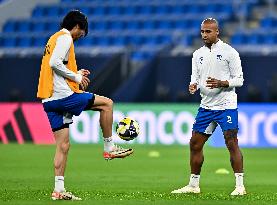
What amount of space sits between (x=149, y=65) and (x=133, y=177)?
9.73 m

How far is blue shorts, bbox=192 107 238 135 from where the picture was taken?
37.4 ft

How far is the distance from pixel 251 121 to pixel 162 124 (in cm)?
214

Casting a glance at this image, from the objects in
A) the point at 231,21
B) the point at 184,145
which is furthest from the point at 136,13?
the point at 184,145

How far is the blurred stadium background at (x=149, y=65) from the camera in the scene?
22.6m

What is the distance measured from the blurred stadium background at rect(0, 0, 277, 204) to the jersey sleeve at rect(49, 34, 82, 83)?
11042 mm

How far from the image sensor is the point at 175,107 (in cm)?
2270

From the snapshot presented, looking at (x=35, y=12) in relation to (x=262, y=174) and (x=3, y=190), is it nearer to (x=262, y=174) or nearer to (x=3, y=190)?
(x=262, y=174)

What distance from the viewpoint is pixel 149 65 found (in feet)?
78.1

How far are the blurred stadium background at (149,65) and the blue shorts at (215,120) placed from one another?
9.51 metres

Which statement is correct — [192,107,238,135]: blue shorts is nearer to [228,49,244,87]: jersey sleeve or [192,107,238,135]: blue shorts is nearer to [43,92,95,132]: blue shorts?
[228,49,244,87]: jersey sleeve

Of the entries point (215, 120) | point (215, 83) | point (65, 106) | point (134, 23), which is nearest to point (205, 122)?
point (215, 120)

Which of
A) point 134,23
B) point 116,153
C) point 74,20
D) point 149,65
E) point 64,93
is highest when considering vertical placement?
point 134,23

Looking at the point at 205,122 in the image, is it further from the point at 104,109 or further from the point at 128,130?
the point at 104,109

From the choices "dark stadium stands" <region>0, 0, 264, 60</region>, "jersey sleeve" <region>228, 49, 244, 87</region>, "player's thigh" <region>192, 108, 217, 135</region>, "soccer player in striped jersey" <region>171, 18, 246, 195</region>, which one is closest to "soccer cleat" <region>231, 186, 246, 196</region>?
"soccer player in striped jersey" <region>171, 18, 246, 195</region>
